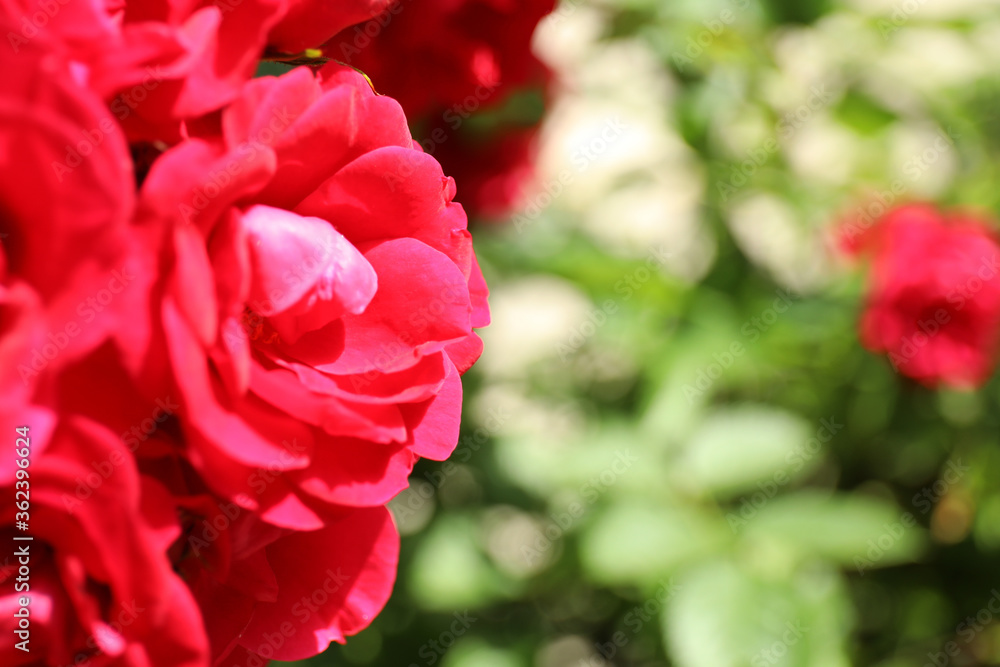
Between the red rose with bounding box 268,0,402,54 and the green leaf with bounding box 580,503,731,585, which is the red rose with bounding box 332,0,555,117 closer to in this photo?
the red rose with bounding box 268,0,402,54

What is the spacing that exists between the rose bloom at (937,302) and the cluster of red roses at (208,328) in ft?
3.13

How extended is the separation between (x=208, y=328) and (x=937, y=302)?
1.22 meters


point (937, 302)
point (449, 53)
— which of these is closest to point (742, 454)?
point (937, 302)

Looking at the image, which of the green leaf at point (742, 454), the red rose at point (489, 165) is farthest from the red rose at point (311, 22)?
the green leaf at point (742, 454)

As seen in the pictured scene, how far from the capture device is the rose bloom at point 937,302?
1.28 meters

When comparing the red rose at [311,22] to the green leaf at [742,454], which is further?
the green leaf at [742,454]

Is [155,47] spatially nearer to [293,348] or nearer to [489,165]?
[293,348]

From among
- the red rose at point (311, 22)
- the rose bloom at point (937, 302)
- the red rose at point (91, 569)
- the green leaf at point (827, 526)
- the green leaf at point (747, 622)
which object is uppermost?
the red rose at point (311, 22)

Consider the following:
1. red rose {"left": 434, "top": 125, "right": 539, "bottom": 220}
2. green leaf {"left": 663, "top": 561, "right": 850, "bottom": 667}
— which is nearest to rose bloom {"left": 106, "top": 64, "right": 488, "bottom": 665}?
green leaf {"left": 663, "top": 561, "right": 850, "bottom": 667}

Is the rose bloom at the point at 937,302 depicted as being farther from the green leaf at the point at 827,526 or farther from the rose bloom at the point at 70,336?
the rose bloom at the point at 70,336

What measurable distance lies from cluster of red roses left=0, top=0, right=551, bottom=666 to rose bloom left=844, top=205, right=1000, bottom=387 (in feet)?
3.13

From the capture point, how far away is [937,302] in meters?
1.33

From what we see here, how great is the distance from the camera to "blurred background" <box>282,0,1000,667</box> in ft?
3.43

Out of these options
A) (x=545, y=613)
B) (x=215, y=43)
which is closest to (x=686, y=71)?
(x=545, y=613)
